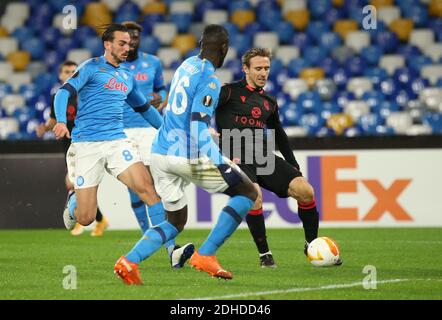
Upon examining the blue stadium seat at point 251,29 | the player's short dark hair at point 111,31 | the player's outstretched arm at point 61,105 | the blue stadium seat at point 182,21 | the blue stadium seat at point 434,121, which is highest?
the blue stadium seat at point 182,21

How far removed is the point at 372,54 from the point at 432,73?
105cm

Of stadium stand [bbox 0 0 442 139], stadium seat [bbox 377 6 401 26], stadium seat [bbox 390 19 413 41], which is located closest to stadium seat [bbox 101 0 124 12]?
stadium stand [bbox 0 0 442 139]

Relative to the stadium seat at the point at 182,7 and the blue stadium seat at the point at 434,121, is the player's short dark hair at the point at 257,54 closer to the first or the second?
the blue stadium seat at the point at 434,121

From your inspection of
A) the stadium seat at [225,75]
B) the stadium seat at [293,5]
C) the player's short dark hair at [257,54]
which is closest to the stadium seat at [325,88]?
the stadium seat at [225,75]

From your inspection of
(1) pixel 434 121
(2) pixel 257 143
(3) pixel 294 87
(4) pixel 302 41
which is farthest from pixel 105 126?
(4) pixel 302 41

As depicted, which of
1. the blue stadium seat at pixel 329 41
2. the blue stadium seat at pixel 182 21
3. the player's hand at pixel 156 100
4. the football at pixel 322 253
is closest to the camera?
the football at pixel 322 253

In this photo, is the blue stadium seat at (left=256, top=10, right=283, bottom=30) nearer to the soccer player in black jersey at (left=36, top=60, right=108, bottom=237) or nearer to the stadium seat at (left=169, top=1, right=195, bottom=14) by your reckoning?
the stadium seat at (left=169, top=1, right=195, bottom=14)

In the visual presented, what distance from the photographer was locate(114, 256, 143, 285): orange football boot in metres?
6.62

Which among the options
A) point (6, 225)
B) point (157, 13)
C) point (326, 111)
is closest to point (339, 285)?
point (6, 225)

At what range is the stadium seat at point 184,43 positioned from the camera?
16.2m

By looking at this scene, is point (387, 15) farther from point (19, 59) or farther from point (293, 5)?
point (19, 59)

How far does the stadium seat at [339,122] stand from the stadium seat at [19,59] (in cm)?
533

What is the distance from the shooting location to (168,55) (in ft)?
53.0
